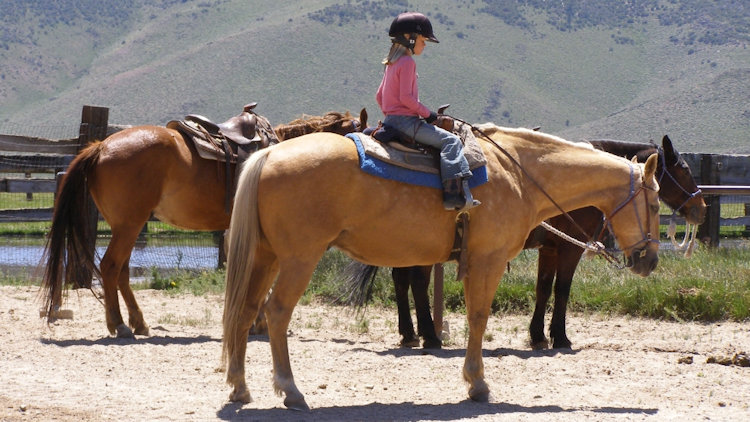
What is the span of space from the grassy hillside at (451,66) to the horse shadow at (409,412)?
5663 centimetres

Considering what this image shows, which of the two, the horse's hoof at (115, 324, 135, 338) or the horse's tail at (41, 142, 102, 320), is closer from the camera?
the horse's tail at (41, 142, 102, 320)

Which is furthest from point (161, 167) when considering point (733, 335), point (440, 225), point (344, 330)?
point (733, 335)

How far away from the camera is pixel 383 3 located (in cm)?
11519

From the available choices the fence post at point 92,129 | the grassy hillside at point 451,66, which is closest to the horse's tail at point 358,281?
the fence post at point 92,129

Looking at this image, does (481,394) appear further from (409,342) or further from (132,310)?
(132,310)

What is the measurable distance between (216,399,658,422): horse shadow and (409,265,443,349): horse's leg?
7.66 ft

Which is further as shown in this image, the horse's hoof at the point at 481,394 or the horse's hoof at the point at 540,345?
the horse's hoof at the point at 540,345

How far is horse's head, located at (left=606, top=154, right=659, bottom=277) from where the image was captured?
7.03 m

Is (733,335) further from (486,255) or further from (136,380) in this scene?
(136,380)

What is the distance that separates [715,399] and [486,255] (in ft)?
6.29

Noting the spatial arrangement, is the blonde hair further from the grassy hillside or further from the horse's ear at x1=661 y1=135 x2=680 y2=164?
the grassy hillside

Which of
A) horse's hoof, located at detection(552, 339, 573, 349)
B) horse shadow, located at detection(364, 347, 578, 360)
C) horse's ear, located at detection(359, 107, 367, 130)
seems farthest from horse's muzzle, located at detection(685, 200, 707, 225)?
horse's ear, located at detection(359, 107, 367, 130)

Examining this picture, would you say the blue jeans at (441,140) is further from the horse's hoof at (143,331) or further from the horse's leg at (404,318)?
the horse's hoof at (143,331)

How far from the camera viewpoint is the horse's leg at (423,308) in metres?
8.81
